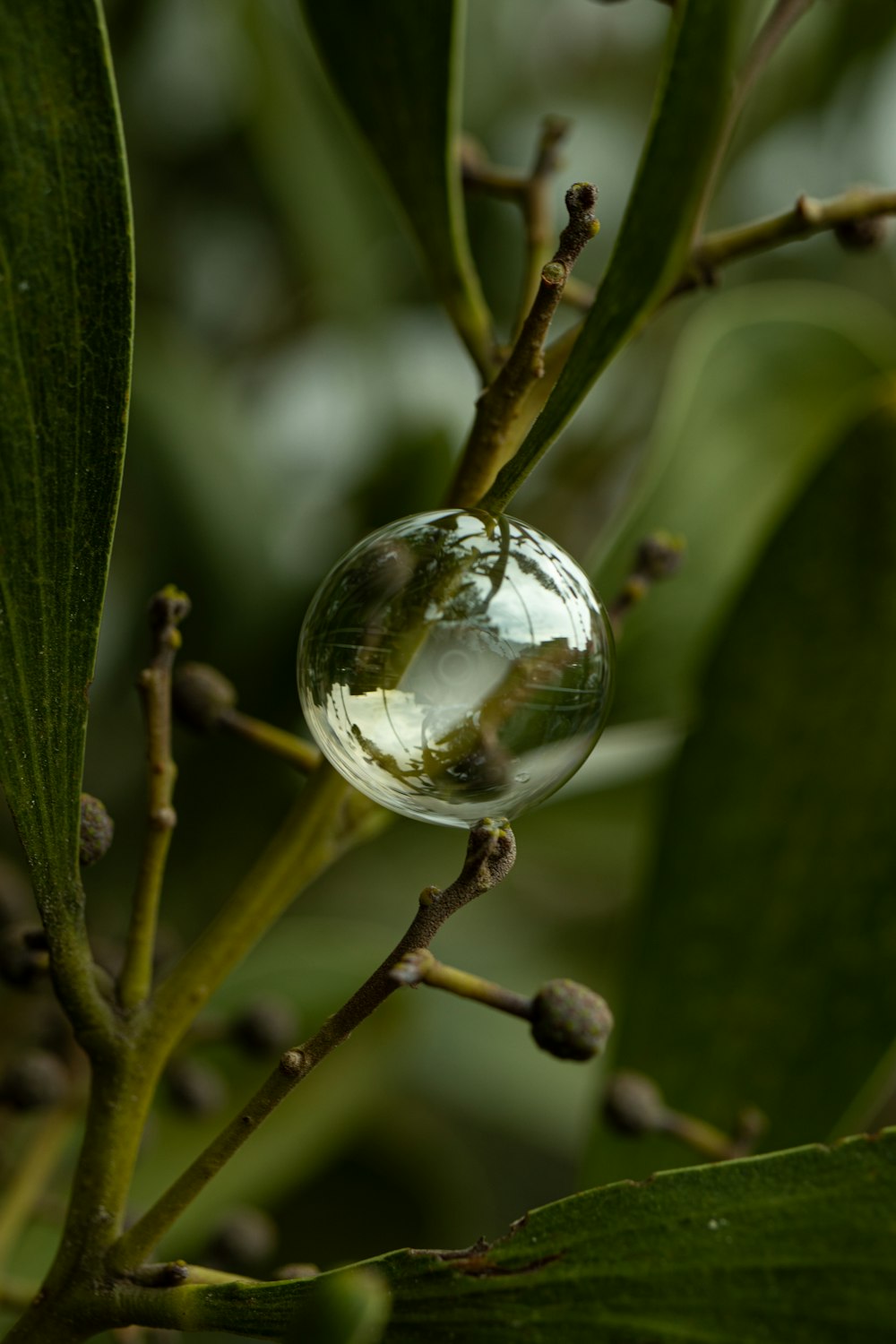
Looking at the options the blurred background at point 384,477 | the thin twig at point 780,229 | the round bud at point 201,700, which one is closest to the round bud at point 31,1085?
the blurred background at point 384,477

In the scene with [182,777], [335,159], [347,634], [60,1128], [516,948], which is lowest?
[516,948]

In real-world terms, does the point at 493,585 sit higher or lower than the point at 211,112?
higher

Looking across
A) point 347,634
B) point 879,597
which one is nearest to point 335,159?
point 879,597

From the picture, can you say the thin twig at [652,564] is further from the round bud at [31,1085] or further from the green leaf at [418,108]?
the round bud at [31,1085]

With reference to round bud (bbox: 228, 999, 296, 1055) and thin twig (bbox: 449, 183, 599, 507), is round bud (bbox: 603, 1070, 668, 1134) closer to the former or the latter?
round bud (bbox: 228, 999, 296, 1055)

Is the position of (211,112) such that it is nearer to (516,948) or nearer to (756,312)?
(756,312)

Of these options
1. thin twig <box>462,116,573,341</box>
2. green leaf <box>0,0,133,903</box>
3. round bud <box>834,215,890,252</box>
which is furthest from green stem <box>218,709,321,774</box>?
round bud <box>834,215,890,252</box>

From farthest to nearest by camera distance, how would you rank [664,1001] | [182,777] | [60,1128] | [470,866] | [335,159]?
[335,159] → [182,777] → [664,1001] → [60,1128] → [470,866]
